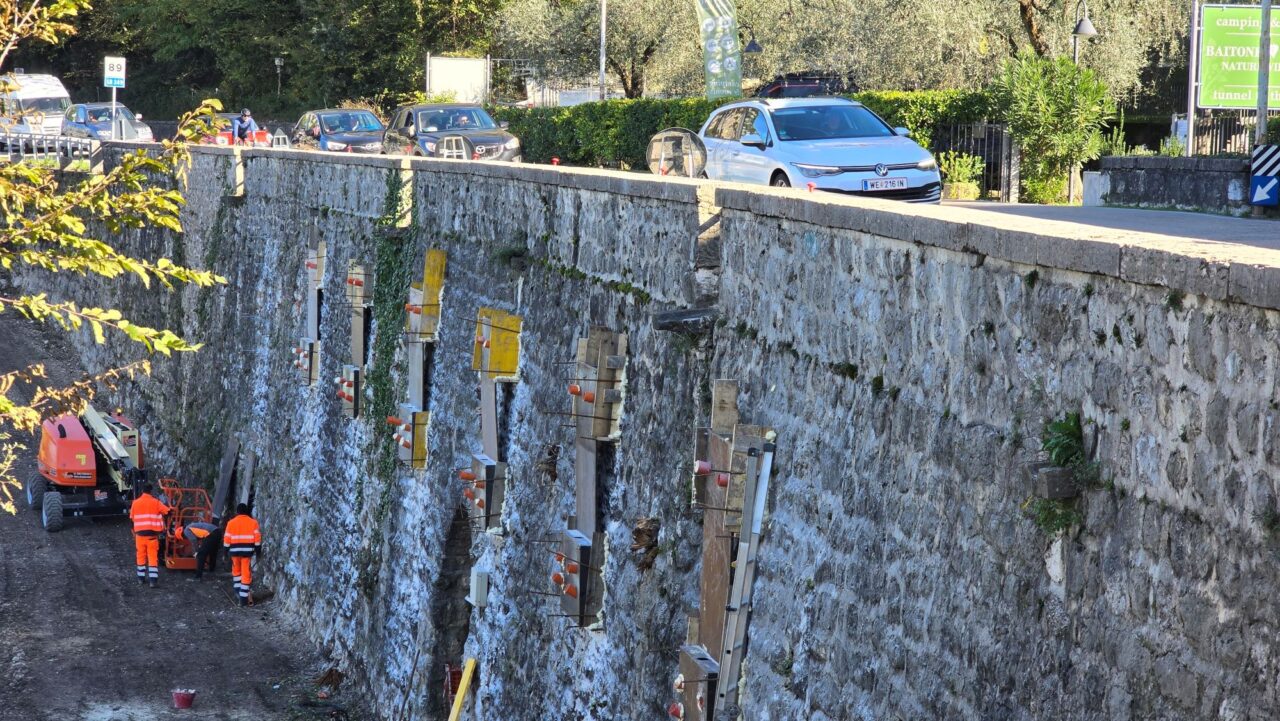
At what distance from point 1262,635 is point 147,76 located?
210 ft

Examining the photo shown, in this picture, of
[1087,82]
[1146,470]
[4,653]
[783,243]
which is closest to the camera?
[1146,470]

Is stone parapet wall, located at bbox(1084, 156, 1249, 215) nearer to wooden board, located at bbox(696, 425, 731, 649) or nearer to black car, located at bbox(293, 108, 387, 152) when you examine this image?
wooden board, located at bbox(696, 425, 731, 649)

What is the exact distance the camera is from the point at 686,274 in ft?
30.2

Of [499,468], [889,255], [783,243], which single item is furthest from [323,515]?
[889,255]

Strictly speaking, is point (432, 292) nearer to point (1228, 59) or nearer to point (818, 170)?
point (818, 170)

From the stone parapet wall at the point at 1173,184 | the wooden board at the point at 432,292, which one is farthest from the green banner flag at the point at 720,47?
the wooden board at the point at 432,292

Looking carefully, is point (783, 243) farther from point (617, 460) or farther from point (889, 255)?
point (617, 460)

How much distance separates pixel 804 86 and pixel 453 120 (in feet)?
20.9

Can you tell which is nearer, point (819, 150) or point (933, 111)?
point (819, 150)

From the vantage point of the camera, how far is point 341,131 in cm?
3020

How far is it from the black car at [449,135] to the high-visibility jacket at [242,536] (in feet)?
23.2

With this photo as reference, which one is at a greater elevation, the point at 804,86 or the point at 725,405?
the point at 804,86

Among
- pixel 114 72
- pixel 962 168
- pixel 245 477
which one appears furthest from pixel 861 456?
pixel 114 72

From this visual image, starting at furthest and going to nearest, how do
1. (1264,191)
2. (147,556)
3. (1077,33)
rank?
(1077,33)
(147,556)
(1264,191)
